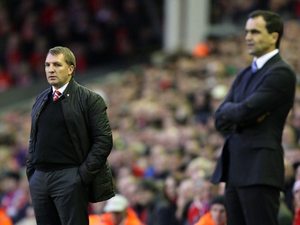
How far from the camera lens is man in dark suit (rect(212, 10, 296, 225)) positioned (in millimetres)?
5086

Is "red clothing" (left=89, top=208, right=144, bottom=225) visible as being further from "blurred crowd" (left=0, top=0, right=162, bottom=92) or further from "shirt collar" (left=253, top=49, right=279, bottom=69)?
"blurred crowd" (left=0, top=0, right=162, bottom=92)

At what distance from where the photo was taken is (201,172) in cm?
839

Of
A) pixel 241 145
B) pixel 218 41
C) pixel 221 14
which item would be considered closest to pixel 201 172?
pixel 241 145

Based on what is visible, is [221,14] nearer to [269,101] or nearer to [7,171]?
[7,171]

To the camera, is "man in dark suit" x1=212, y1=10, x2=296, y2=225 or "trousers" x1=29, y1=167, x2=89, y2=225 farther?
"man in dark suit" x1=212, y1=10, x2=296, y2=225

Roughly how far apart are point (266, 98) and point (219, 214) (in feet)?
6.04

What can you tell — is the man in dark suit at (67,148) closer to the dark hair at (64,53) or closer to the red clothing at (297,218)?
the dark hair at (64,53)

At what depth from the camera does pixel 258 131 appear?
5156mm

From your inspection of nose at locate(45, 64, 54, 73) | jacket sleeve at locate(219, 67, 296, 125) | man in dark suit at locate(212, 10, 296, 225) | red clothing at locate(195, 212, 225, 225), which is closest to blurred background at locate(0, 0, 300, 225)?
red clothing at locate(195, 212, 225, 225)

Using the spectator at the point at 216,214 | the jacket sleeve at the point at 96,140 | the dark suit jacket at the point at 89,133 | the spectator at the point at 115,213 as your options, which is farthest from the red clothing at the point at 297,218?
the jacket sleeve at the point at 96,140

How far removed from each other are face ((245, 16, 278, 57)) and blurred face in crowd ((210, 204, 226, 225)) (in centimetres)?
187

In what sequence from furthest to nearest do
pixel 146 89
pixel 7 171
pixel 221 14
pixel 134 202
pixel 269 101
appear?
pixel 221 14 → pixel 146 89 → pixel 7 171 → pixel 134 202 → pixel 269 101

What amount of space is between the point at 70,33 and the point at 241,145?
13.6 meters

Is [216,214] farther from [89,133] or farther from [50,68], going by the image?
[50,68]
